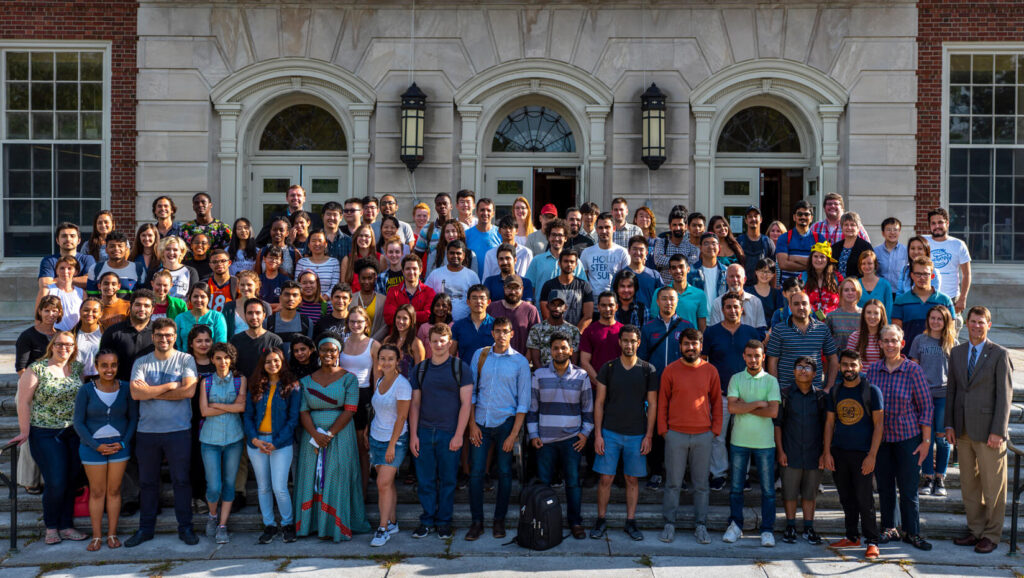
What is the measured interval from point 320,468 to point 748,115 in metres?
9.09

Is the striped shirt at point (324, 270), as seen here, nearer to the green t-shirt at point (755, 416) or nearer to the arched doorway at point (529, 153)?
the green t-shirt at point (755, 416)

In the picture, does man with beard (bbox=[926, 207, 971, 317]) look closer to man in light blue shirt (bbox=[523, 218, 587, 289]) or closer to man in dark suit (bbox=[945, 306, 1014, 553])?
man in dark suit (bbox=[945, 306, 1014, 553])

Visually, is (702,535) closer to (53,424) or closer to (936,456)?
A: (936,456)

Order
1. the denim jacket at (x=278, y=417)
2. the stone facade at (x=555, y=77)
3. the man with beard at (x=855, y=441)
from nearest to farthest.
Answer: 1. the man with beard at (x=855, y=441)
2. the denim jacket at (x=278, y=417)
3. the stone facade at (x=555, y=77)

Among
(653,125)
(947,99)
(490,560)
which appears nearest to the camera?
(490,560)

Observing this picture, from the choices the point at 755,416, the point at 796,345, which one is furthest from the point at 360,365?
the point at 796,345

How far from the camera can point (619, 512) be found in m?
7.33

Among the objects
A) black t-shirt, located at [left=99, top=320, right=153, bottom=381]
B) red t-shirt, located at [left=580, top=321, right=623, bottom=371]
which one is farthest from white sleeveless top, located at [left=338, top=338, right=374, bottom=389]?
red t-shirt, located at [left=580, top=321, right=623, bottom=371]

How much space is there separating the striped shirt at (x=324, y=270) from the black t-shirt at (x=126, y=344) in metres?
1.68

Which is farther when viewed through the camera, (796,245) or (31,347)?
(796,245)

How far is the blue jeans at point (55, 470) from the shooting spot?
7.02 meters

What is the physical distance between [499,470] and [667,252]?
121 inches

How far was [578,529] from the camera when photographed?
702cm

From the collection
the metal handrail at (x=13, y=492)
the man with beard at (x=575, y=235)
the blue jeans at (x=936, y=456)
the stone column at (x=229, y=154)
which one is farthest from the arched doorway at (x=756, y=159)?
the metal handrail at (x=13, y=492)
